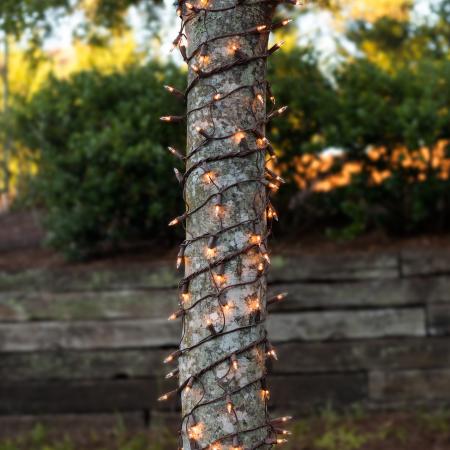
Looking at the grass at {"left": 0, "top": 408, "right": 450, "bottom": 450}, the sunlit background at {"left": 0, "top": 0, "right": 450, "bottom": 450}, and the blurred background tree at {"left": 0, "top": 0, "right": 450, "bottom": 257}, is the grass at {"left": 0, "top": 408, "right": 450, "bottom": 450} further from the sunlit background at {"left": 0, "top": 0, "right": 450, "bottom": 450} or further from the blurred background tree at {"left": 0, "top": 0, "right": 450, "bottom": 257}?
the blurred background tree at {"left": 0, "top": 0, "right": 450, "bottom": 257}

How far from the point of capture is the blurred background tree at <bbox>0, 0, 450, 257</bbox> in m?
6.53

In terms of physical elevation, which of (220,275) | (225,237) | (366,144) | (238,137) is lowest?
(220,275)

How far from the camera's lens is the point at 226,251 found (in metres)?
2.43

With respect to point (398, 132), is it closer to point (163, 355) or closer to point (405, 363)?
point (405, 363)

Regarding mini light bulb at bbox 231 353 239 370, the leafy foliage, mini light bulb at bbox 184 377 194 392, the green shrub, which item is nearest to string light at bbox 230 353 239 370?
mini light bulb at bbox 231 353 239 370

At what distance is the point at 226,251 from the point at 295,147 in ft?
14.5

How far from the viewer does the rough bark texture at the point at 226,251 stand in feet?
7.97

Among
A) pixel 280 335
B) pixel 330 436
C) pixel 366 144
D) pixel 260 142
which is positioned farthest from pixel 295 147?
pixel 260 142

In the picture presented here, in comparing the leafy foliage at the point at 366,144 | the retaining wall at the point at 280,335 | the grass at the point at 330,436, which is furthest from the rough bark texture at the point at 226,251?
the leafy foliage at the point at 366,144

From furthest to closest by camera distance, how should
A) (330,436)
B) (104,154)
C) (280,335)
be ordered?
(104,154) < (280,335) < (330,436)

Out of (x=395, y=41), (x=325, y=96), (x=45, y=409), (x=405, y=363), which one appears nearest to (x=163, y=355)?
(x=45, y=409)

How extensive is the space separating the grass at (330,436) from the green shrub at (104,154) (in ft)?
4.53

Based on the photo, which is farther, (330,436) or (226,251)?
(330,436)

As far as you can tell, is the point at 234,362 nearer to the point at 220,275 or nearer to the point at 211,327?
the point at 211,327
